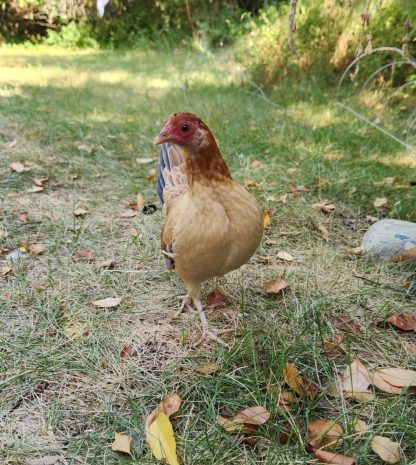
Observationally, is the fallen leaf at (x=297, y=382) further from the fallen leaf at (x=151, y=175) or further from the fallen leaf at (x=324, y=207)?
the fallen leaf at (x=151, y=175)

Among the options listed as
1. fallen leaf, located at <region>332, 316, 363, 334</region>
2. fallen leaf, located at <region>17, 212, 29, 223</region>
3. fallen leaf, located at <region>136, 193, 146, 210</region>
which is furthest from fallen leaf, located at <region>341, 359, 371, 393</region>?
fallen leaf, located at <region>17, 212, 29, 223</region>

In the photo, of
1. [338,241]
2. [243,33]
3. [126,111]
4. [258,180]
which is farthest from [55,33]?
[338,241]

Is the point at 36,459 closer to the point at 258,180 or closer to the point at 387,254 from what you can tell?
the point at 387,254

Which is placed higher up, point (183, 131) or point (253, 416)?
point (183, 131)

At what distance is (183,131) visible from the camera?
5.16 ft

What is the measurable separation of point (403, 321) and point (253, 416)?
0.88m

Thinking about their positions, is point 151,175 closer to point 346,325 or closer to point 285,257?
point 285,257

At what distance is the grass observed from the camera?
1.46m

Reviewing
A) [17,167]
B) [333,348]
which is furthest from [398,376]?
[17,167]

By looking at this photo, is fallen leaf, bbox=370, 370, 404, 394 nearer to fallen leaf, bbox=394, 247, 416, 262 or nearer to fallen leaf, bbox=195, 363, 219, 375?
fallen leaf, bbox=195, 363, 219, 375

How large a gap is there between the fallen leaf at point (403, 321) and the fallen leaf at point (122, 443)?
1.20 metres

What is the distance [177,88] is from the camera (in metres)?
6.09

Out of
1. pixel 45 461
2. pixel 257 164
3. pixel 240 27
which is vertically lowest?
pixel 45 461

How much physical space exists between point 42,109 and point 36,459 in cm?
437
